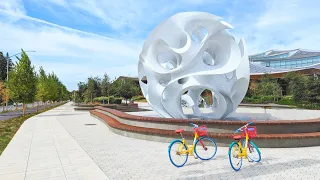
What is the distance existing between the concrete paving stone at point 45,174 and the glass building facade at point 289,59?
118135 mm

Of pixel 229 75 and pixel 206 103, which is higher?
pixel 229 75

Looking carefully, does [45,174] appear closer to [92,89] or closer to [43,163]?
[43,163]

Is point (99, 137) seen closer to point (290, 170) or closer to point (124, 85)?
point (290, 170)

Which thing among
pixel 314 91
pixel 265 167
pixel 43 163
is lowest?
pixel 265 167

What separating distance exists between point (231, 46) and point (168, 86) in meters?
3.53

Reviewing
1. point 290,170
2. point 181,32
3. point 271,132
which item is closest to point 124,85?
point 181,32

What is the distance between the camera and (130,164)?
7590 millimetres

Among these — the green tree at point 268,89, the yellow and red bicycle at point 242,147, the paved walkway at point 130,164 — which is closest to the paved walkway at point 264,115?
the paved walkway at point 130,164

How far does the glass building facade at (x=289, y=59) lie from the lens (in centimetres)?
10831

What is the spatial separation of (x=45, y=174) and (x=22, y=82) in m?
22.3

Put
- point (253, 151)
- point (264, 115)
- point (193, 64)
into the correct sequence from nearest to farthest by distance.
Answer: point (253, 151) → point (193, 64) → point (264, 115)

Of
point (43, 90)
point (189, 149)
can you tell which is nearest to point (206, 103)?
point (43, 90)

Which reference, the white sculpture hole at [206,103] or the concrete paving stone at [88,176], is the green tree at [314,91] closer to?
the white sculpture hole at [206,103]

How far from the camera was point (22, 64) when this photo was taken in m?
26.5
